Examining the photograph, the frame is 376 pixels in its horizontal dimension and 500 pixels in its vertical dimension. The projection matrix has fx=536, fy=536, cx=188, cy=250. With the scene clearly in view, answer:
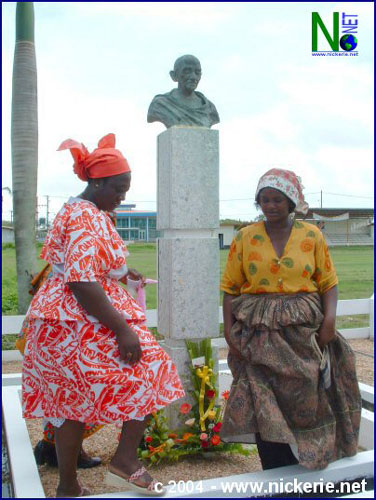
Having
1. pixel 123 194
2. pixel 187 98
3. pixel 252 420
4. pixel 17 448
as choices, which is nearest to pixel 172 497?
pixel 252 420

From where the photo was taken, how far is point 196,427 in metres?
3.71

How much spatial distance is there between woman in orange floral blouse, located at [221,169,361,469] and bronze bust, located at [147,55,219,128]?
1129 millimetres

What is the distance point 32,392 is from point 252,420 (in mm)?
1176

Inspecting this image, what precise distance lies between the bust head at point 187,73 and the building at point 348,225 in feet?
61.8

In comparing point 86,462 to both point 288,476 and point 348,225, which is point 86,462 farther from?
point 348,225

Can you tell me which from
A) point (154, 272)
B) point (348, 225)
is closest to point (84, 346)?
point (154, 272)

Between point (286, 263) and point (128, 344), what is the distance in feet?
3.21

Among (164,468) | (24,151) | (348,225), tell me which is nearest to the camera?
(164,468)

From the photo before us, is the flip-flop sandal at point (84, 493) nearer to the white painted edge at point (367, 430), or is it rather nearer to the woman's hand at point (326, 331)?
the woman's hand at point (326, 331)

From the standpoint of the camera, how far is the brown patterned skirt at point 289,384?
2.86m

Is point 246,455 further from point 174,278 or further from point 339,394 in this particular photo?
point 174,278

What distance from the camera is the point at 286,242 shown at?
2.95 meters

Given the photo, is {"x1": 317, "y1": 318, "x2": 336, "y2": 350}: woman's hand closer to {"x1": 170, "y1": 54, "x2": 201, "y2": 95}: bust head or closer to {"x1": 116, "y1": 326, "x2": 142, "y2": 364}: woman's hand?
{"x1": 116, "y1": 326, "x2": 142, "y2": 364}: woman's hand

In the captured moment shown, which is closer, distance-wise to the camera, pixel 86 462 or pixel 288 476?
pixel 288 476
